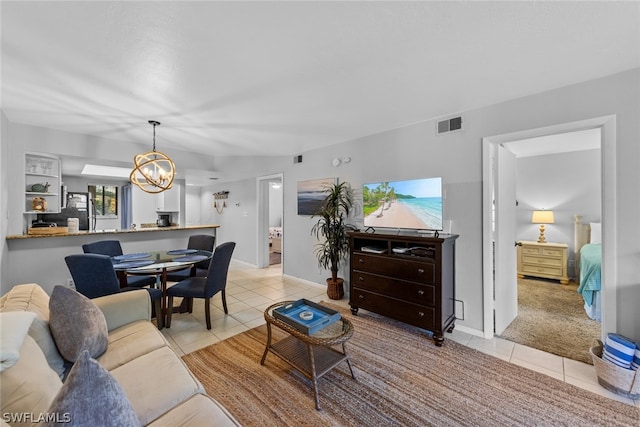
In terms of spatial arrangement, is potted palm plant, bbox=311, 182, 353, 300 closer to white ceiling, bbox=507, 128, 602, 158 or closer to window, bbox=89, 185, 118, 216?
white ceiling, bbox=507, 128, 602, 158

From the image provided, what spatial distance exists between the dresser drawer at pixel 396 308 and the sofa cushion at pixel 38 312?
8.29ft

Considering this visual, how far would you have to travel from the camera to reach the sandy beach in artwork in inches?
117

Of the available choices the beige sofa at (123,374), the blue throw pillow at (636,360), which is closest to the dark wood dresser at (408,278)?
the blue throw pillow at (636,360)

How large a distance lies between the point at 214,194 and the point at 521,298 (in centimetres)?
718

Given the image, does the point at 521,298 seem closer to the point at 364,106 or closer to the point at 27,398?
the point at 364,106

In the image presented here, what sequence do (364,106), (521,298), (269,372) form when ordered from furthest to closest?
(521,298) → (364,106) → (269,372)

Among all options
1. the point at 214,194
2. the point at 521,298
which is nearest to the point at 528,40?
the point at 521,298

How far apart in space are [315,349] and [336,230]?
5.88 feet

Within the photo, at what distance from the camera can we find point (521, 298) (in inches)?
150

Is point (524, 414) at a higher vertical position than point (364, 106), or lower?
lower

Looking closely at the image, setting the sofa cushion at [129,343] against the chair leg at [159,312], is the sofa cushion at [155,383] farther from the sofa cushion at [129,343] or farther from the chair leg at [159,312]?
the chair leg at [159,312]

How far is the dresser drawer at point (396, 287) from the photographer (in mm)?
2523

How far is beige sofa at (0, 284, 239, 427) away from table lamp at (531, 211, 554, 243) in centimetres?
572

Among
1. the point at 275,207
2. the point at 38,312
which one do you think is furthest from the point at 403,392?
the point at 275,207
